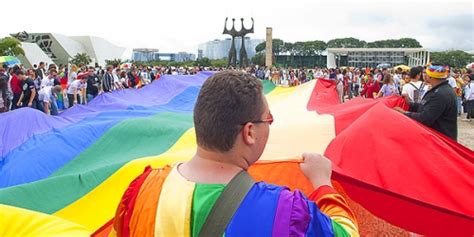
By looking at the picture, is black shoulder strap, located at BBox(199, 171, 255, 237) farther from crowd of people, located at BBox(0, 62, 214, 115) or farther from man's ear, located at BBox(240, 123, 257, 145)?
Answer: crowd of people, located at BBox(0, 62, 214, 115)

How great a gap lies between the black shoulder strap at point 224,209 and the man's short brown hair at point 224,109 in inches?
5.1

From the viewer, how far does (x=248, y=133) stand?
1.29 m

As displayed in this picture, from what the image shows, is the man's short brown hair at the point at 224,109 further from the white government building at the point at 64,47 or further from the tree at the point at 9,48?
the white government building at the point at 64,47

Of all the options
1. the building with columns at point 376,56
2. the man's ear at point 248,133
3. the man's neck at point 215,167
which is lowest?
the man's neck at point 215,167

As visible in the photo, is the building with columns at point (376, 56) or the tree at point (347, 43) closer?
the building with columns at point (376, 56)

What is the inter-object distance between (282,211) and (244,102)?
0.31 metres

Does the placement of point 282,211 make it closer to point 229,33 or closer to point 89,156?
point 89,156

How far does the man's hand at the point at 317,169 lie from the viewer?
1.42 metres

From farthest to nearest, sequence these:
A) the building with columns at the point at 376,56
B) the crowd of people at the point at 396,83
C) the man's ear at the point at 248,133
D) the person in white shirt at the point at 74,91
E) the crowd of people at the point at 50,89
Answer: the building with columns at the point at 376,56 < the person in white shirt at the point at 74,91 < the crowd of people at the point at 50,89 < the crowd of people at the point at 396,83 < the man's ear at the point at 248,133

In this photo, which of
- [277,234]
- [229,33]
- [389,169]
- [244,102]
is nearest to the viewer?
[277,234]

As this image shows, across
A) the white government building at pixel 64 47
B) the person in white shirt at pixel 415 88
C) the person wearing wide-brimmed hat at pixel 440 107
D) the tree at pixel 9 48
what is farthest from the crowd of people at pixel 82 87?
the white government building at pixel 64 47

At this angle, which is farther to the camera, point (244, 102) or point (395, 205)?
point (395, 205)

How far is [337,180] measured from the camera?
2.15 metres

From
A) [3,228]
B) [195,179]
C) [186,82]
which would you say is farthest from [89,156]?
[186,82]
